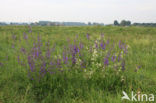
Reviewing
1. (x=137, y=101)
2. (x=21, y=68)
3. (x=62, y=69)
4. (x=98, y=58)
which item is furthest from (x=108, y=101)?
(x=21, y=68)

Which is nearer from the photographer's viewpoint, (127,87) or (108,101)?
(108,101)

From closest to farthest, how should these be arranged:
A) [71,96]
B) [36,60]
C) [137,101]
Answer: [137,101] < [71,96] < [36,60]

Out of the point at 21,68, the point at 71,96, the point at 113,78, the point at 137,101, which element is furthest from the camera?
the point at 21,68

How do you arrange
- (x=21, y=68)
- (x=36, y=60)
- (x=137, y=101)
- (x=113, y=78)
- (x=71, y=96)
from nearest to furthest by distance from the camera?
1. (x=137, y=101)
2. (x=71, y=96)
3. (x=113, y=78)
4. (x=36, y=60)
5. (x=21, y=68)

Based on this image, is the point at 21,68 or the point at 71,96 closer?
the point at 71,96

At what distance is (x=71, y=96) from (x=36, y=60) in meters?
1.18

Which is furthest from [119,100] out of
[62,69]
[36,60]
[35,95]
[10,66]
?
[10,66]

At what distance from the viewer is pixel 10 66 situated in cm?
358

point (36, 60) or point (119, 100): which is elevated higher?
point (36, 60)

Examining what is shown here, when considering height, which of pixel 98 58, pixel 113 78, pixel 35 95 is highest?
pixel 98 58

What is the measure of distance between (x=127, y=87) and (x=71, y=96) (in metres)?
1.06

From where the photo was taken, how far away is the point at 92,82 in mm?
2844

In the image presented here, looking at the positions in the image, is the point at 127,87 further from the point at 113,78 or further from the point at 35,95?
the point at 35,95

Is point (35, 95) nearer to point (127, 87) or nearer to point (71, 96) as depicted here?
point (71, 96)
